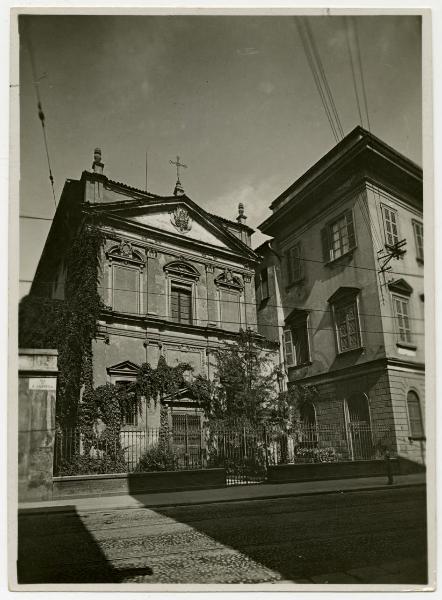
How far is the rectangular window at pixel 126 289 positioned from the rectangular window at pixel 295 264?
4502 mm

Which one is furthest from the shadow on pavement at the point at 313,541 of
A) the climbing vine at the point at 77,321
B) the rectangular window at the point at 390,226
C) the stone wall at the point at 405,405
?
the climbing vine at the point at 77,321

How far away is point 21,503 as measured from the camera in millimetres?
4641

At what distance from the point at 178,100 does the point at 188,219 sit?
204 inches

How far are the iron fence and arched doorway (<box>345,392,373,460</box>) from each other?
0.07ft

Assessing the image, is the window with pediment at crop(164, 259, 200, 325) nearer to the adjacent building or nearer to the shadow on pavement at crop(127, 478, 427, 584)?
the adjacent building

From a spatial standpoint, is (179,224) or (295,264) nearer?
(295,264)

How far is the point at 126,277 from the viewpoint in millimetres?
12008

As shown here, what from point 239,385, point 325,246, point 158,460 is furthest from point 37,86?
point 239,385

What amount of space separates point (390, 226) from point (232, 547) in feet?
14.9

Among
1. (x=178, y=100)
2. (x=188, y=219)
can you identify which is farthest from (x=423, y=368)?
(x=188, y=219)

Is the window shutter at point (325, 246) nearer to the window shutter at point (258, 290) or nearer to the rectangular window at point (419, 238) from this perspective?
the rectangular window at point (419, 238)

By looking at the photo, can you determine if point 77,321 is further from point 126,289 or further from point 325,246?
point 325,246

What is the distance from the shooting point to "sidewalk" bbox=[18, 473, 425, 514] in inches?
317

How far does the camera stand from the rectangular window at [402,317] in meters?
5.54
